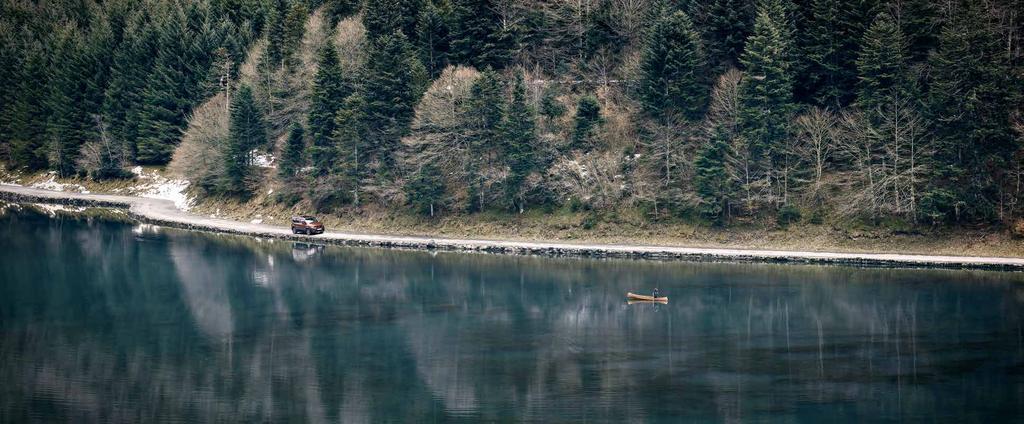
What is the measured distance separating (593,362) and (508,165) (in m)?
38.3

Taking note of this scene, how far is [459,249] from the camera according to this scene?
78.1 meters

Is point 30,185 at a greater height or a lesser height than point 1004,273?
greater

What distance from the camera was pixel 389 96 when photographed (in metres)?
88.1

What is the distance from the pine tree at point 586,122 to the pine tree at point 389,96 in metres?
13.6

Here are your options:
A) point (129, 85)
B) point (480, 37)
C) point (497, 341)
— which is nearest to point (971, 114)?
point (497, 341)

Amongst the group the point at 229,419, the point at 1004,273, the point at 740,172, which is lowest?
the point at 229,419

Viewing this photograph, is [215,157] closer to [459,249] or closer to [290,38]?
[290,38]

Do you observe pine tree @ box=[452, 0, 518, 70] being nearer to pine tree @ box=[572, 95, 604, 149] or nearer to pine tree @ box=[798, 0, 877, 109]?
pine tree @ box=[572, 95, 604, 149]

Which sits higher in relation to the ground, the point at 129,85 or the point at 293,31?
the point at 293,31

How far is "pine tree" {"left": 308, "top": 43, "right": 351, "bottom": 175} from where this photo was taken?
90500mm

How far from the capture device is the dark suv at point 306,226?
84.6 meters

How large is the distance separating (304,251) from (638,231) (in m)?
24.3

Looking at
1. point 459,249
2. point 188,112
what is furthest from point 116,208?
point 459,249

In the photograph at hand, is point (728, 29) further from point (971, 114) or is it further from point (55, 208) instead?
point (55, 208)
